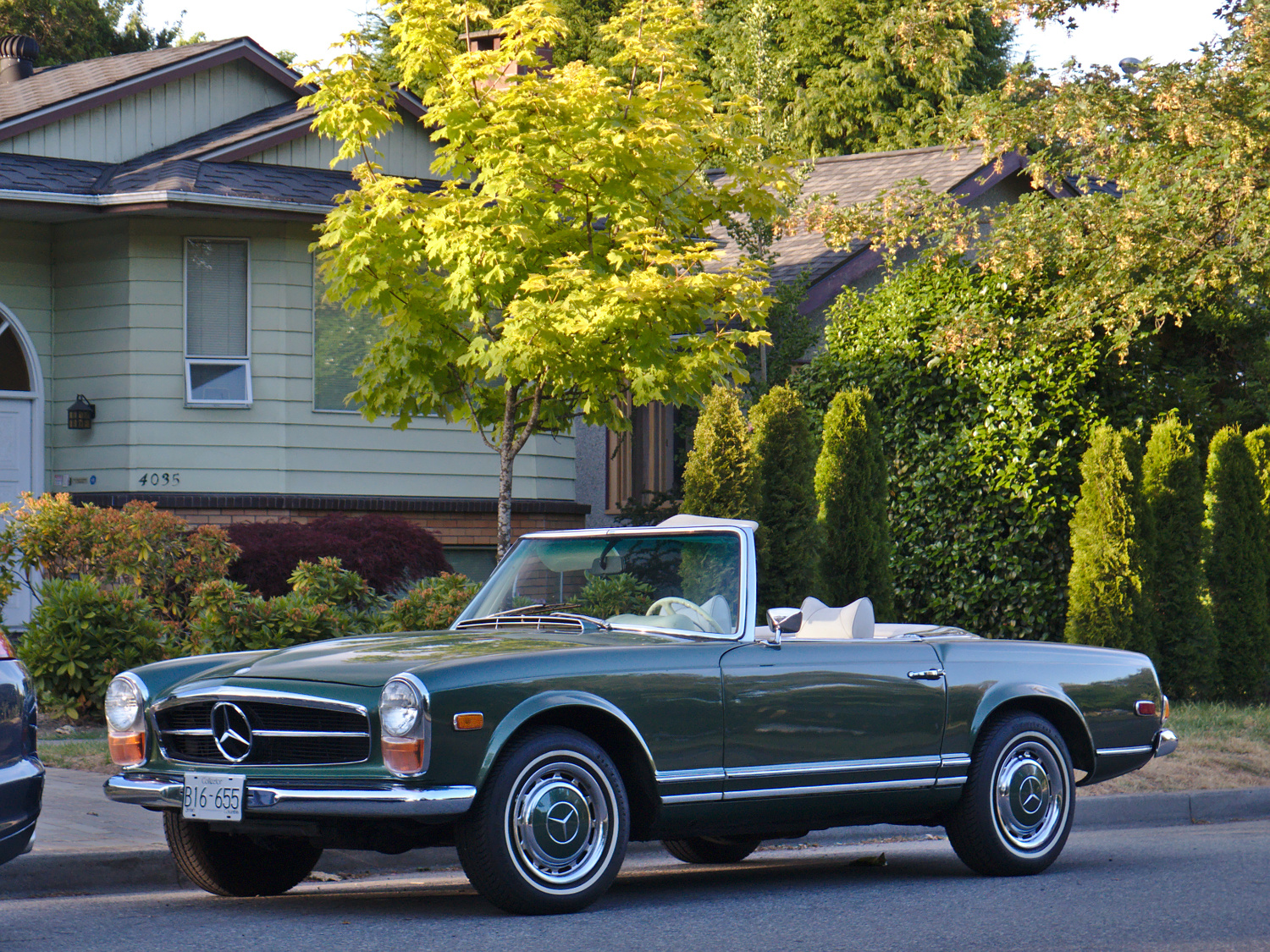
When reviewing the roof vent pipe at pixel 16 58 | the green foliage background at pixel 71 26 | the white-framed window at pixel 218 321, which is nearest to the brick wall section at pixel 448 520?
the white-framed window at pixel 218 321

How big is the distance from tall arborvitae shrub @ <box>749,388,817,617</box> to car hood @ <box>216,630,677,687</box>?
7.22 meters

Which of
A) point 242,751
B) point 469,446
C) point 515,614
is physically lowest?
point 242,751

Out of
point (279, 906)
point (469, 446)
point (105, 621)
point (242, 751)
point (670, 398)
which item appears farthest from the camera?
point (469, 446)

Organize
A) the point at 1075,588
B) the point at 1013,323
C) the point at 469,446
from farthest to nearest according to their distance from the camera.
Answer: the point at 469,446, the point at 1013,323, the point at 1075,588

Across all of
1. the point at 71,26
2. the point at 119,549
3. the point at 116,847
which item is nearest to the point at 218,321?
the point at 119,549

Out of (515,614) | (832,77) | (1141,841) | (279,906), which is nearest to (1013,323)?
(1141,841)

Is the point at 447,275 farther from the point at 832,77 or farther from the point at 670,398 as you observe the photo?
the point at 832,77

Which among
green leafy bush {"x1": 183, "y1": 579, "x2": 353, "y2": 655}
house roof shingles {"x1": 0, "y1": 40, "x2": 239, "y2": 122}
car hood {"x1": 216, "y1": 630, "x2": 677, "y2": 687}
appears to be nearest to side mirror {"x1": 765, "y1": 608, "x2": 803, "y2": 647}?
car hood {"x1": 216, "y1": 630, "x2": 677, "y2": 687}

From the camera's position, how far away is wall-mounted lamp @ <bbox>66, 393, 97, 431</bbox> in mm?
15891

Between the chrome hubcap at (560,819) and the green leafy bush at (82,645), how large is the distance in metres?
6.01

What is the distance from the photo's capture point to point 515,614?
23.2 feet

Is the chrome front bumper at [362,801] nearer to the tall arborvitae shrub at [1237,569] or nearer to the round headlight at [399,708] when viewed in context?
the round headlight at [399,708]

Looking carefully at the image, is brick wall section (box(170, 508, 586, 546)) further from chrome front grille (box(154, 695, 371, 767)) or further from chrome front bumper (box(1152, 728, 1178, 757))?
chrome front grille (box(154, 695, 371, 767))

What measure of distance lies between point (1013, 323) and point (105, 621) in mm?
9234
